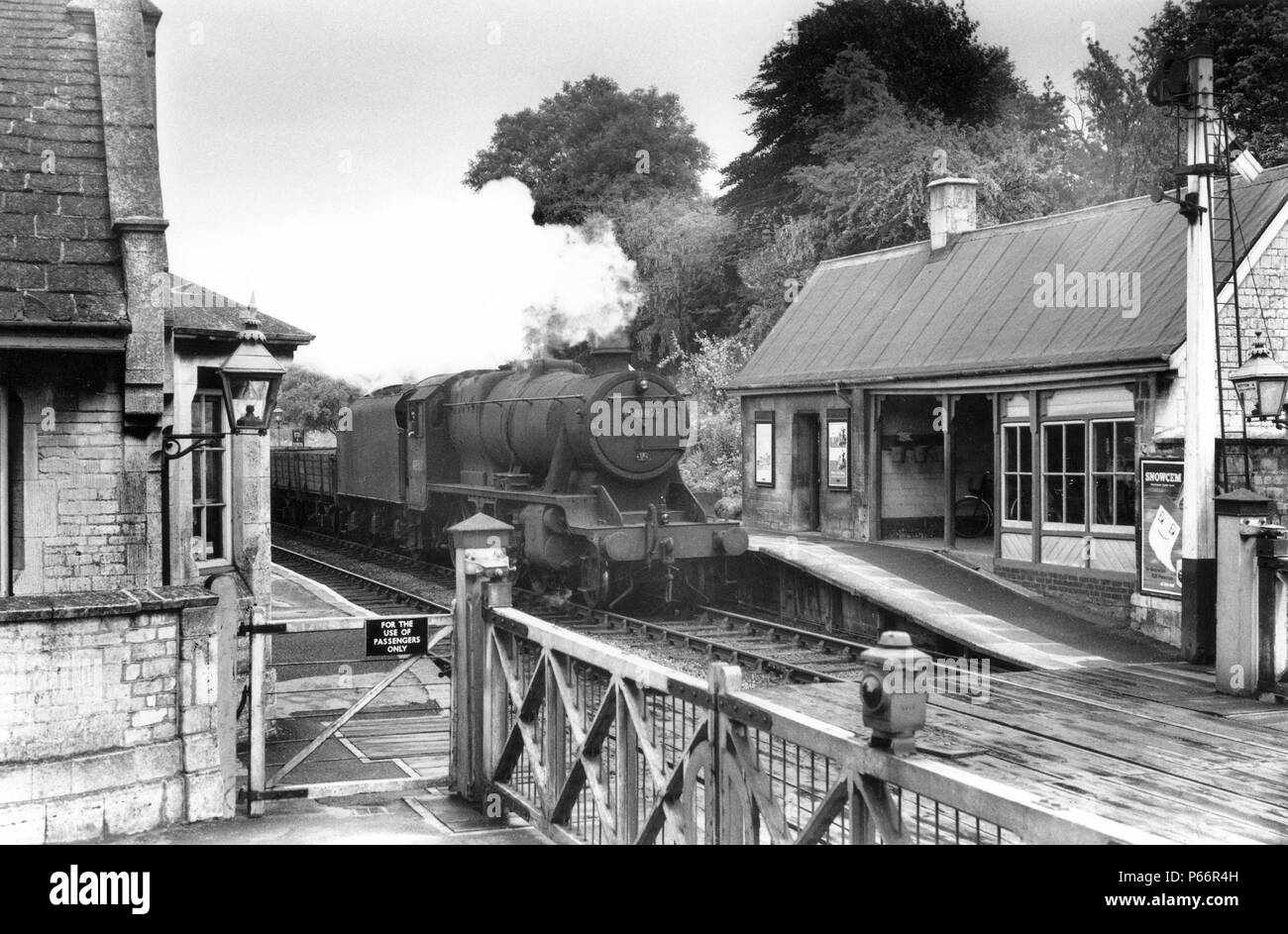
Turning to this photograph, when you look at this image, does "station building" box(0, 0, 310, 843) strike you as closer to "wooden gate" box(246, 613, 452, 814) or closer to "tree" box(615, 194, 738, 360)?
"wooden gate" box(246, 613, 452, 814)

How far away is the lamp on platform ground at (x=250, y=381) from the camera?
8.62m

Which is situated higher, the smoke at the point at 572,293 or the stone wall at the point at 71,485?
the smoke at the point at 572,293

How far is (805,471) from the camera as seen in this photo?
19.5 m

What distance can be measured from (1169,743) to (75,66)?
1008 centimetres

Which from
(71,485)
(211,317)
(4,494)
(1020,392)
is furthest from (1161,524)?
(4,494)

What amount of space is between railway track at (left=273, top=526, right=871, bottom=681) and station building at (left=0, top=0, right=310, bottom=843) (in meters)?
4.58

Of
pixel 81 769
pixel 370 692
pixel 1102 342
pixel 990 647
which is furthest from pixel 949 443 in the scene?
pixel 81 769

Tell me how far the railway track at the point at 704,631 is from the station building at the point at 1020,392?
3120mm

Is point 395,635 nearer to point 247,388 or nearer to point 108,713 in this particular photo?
point 108,713

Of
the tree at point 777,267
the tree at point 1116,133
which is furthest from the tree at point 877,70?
the tree at point 1116,133

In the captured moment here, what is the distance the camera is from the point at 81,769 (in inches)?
261

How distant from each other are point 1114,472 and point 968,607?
2.34 meters

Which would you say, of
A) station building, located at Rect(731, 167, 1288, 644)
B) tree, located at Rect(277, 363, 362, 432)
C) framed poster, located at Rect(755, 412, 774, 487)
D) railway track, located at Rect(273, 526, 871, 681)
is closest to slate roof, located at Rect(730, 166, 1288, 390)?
station building, located at Rect(731, 167, 1288, 644)

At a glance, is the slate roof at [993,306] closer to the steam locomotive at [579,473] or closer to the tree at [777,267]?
the steam locomotive at [579,473]
